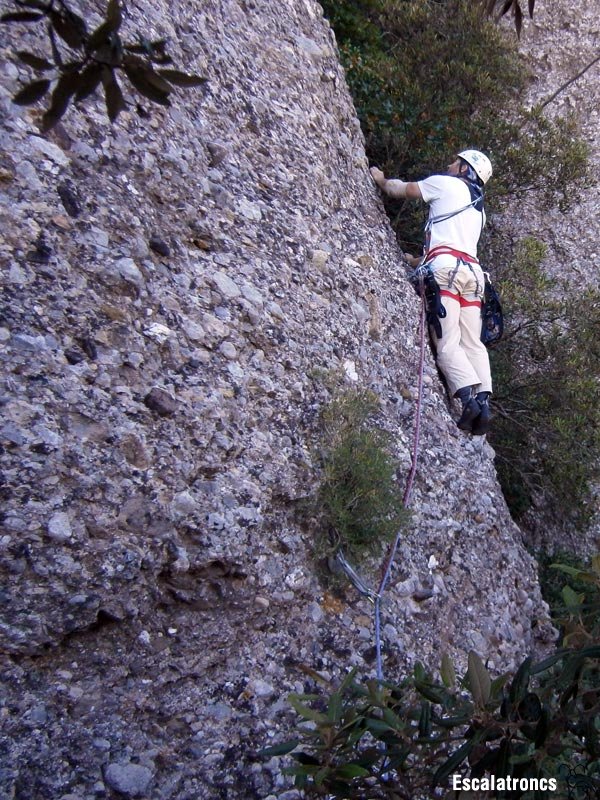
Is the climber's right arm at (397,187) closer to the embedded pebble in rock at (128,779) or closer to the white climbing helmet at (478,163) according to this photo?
the white climbing helmet at (478,163)

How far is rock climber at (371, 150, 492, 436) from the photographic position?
221 inches

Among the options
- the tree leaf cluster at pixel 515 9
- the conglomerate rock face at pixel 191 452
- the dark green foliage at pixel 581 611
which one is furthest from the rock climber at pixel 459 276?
the dark green foliage at pixel 581 611

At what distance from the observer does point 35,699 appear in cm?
284

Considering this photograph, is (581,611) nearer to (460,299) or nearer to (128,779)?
(128,779)

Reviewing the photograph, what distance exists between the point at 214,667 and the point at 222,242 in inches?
86.0

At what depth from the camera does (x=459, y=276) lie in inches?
229

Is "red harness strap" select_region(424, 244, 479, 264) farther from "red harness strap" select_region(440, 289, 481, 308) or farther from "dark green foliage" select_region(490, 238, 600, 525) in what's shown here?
"dark green foliage" select_region(490, 238, 600, 525)

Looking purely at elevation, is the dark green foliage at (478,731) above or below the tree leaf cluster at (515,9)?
below

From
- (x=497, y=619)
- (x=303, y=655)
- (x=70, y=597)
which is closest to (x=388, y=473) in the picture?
(x=303, y=655)

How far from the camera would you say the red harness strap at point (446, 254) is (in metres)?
5.89

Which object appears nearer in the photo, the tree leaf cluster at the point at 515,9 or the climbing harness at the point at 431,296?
the tree leaf cluster at the point at 515,9

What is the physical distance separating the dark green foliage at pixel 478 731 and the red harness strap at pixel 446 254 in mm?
3796

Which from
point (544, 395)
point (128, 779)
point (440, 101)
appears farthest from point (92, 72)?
point (440, 101)

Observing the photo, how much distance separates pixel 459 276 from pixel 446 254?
20cm
